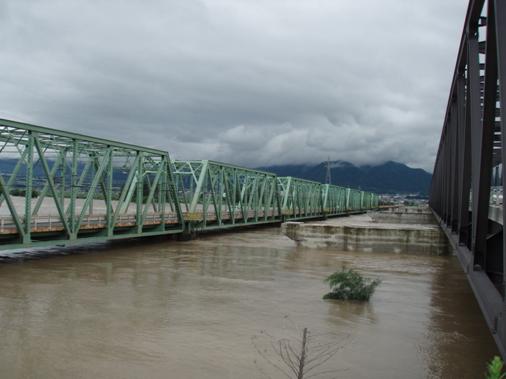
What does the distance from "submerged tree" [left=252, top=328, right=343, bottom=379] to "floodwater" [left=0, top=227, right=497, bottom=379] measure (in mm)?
71

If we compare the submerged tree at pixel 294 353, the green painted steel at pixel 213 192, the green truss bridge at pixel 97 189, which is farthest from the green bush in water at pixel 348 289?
the green painted steel at pixel 213 192

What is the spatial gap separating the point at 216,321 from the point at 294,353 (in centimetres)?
319

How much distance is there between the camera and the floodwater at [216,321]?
9914 millimetres

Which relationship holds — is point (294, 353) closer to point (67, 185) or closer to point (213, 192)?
point (67, 185)

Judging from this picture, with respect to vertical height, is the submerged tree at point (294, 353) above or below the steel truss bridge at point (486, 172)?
below

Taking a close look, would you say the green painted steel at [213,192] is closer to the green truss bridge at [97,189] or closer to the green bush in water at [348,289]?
the green truss bridge at [97,189]

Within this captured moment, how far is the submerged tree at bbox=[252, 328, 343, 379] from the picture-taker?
32.1ft

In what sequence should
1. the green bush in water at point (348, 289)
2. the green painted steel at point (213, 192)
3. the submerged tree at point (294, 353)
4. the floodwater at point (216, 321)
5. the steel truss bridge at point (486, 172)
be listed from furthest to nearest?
the green painted steel at point (213, 192), the green bush in water at point (348, 289), the floodwater at point (216, 321), the submerged tree at point (294, 353), the steel truss bridge at point (486, 172)

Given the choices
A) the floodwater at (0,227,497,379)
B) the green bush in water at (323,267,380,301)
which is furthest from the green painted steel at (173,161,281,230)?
the green bush in water at (323,267,380,301)

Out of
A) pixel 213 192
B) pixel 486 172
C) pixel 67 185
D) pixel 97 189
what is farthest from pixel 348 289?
pixel 213 192

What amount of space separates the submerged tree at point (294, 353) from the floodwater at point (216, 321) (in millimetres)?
71

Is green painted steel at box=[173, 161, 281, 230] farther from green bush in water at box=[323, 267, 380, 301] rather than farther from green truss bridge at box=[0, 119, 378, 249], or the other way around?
green bush in water at box=[323, 267, 380, 301]

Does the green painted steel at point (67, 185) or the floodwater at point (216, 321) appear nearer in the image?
the floodwater at point (216, 321)

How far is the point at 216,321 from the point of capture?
1330cm
